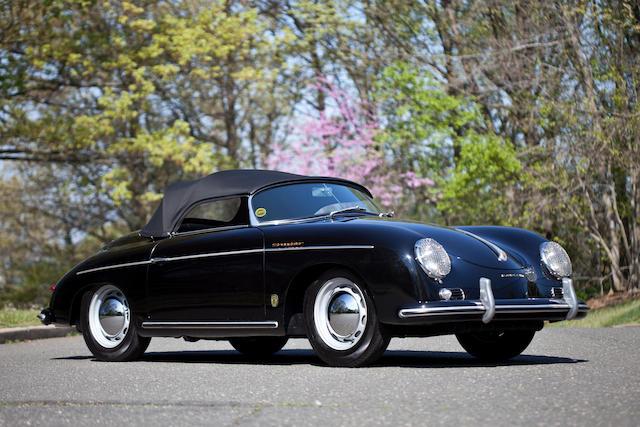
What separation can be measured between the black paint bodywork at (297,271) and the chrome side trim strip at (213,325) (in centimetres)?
3

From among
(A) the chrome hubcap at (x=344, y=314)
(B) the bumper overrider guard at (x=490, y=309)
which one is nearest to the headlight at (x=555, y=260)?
(B) the bumper overrider guard at (x=490, y=309)

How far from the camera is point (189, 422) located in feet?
14.3

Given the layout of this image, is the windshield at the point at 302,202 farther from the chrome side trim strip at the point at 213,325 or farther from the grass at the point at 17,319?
the grass at the point at 17,319

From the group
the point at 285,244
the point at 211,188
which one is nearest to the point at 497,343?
the point at 285,244

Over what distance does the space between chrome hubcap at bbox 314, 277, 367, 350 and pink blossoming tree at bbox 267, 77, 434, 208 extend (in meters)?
17.2

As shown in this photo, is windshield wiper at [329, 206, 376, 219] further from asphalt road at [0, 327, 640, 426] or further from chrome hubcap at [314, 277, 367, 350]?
asphalt road at [0, 327, 640, 426]

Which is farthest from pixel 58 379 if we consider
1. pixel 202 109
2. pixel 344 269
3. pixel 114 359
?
pixel 202 109

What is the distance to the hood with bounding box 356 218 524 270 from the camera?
6375mm

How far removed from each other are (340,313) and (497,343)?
5.51ft

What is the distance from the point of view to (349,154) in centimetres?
2644

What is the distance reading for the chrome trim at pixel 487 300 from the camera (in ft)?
20.0

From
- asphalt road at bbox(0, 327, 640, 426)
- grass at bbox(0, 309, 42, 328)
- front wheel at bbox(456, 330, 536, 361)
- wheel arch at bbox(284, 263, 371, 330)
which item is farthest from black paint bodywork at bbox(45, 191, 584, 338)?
grass at bbox(0, 309, 42, 328)

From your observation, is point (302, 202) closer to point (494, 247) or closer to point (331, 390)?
point (494, 247)

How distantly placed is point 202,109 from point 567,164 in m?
16.8
